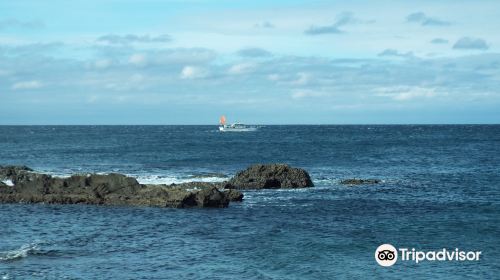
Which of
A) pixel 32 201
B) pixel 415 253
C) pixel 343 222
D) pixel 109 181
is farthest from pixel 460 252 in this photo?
pixel 32 201

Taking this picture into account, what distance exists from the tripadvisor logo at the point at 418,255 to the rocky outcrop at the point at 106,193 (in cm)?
1985

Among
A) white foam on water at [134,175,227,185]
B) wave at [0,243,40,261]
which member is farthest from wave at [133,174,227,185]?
wave at [0,243,40,261]

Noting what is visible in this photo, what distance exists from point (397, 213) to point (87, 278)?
88.5 feet

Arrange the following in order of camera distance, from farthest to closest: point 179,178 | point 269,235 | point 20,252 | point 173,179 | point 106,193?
point 179,178 < point 173,179 < point 106,193 < point 269,235 < point 20,252

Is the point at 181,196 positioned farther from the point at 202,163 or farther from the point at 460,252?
the point at 202,163

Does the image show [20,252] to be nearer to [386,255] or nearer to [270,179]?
[386,255]

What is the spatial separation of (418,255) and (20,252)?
74.6 feet

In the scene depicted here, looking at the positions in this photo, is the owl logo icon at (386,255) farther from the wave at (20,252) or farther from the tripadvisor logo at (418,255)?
the wave at (20,252)

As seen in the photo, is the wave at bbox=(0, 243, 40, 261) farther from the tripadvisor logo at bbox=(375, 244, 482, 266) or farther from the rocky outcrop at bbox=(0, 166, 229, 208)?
the tripadvisor logo at bbox=(375, 244, 482, 266)

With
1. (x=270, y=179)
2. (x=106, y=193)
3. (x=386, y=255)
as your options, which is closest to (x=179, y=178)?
(x=270, y=179)

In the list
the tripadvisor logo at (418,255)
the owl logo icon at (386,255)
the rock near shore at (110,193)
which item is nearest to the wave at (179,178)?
the rock near shore at (110,193)

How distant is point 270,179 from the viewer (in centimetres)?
6606

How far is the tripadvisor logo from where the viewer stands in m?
33.9

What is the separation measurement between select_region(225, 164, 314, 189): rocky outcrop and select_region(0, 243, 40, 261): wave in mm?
29726
